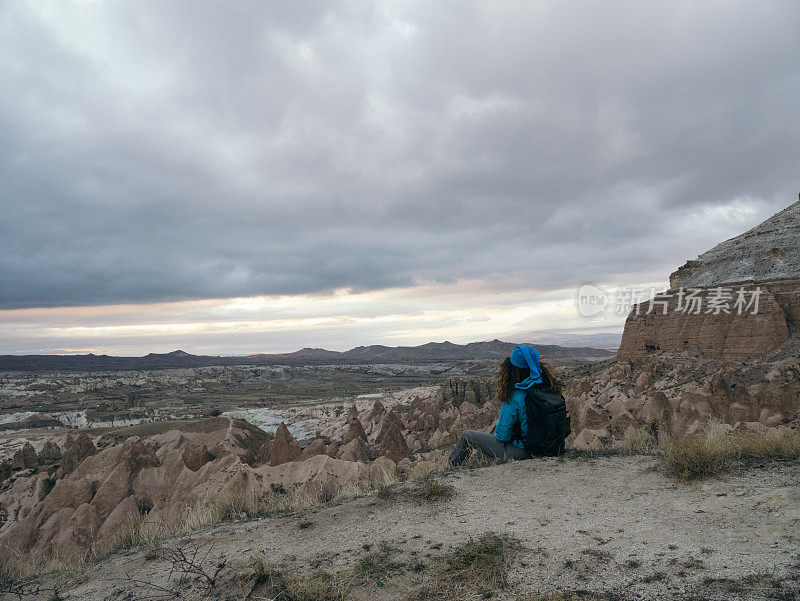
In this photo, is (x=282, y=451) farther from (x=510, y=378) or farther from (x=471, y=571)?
(x=471, y=571)

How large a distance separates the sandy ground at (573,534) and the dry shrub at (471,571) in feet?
0.35

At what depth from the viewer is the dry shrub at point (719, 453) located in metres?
4.87

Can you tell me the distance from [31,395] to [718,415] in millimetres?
104885

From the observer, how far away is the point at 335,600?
3070 mm

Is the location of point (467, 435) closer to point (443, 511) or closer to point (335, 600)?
point (443, 511)

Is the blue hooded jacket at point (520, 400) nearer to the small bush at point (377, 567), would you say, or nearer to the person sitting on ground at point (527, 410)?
the person sitting on ground at point (527, 410)

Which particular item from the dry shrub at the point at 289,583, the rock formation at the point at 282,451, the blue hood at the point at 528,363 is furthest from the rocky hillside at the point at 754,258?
the dry shrub at the point at 289,583

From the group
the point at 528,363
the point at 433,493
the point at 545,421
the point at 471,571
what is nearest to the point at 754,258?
the point at 545,421

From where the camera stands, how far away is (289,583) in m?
3.24

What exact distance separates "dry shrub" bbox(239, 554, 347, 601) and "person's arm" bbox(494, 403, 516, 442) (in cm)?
327

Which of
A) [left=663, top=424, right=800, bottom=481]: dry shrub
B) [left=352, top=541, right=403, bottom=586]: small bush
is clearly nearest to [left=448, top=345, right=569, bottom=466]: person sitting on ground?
[left=663, top=424, right=800, bottom=481]: dry shrub

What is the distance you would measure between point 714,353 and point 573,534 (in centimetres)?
2649

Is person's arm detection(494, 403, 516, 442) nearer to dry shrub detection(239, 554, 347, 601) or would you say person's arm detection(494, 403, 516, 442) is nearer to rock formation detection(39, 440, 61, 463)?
dry shrub detection(239, 554, 347, 601)

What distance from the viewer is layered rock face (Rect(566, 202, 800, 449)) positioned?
608 inches
